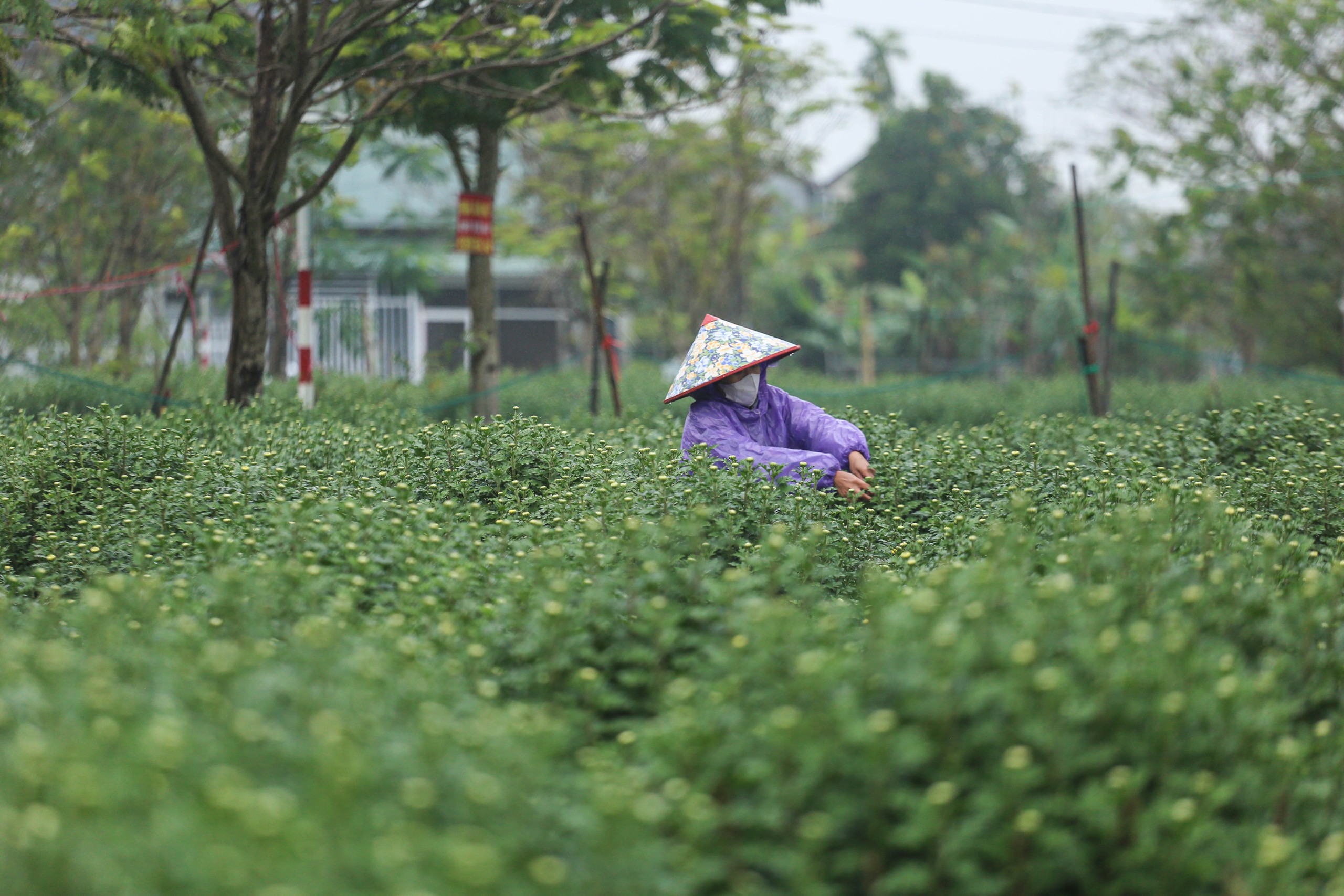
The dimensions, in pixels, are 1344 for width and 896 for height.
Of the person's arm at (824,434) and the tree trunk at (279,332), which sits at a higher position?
the tree trunk at (279,332)

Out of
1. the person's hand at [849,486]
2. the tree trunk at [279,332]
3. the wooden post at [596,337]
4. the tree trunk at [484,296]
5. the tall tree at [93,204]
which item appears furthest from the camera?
the tall tree at [93,204]

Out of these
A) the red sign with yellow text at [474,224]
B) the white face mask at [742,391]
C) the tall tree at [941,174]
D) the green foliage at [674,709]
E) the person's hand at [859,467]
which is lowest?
the green foliage at [674,709]

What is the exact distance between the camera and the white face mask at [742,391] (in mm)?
5277

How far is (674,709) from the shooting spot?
8.65ft

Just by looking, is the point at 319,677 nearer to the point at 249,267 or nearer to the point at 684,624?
the point at 684,624

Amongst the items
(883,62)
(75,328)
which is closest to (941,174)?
(883,62)

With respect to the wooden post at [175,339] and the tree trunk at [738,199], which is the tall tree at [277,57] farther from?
the tree trunk at [738,199]

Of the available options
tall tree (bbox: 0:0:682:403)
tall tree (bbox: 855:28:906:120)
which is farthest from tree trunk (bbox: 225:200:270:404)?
tall tree (bbox: 855:28:906:120)

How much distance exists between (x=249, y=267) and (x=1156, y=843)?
23.3 ft

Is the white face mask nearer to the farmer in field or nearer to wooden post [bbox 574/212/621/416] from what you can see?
the farmer in field

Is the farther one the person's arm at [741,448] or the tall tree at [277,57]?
the tall tree at [277,57]

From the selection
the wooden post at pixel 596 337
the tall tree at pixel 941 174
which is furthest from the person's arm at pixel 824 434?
the tall tree at pixel 941 174

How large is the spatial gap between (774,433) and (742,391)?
0.82ft

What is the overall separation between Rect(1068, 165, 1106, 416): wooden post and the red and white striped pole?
6.00 metres
